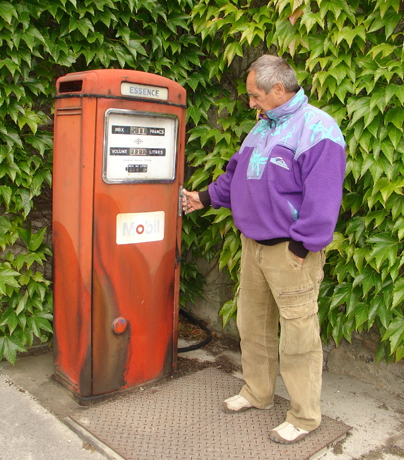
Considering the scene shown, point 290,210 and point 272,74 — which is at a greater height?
point 272,74

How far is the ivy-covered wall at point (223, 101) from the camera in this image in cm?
263

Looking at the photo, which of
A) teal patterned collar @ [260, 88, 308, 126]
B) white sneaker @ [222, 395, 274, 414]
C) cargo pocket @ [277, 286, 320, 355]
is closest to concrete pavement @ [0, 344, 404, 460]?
white sneaker @ [222, 395, 274, 414]

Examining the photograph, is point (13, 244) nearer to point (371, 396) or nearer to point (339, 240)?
point (339, 240)

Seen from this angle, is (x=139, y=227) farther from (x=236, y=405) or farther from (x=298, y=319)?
(x=236, y=405)

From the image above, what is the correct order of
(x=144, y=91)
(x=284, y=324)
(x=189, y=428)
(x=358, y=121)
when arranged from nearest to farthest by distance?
(x=284, y=324), (x=189, y=428), (x=144, y=91), (x=358, y=121)

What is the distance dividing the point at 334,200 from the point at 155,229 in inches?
43.5

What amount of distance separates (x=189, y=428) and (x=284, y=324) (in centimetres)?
75

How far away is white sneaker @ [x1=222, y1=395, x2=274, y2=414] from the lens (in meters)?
2.60

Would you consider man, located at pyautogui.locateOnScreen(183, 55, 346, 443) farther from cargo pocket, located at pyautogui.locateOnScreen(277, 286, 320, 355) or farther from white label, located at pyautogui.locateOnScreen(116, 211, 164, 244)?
white label, located at pyautogui.locateOnScreen(116, 211, 164, 244)

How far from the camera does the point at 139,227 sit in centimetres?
268

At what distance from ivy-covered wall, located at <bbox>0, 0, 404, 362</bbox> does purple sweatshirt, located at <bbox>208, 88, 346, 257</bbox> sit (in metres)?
0.59

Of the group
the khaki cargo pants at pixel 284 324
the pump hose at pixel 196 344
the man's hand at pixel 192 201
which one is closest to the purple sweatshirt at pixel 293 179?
the khaki cargo pants at pixel 284 324

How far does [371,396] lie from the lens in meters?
2.93

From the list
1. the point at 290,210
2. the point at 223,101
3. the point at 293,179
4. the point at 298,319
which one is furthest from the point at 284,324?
the point at 223,101
